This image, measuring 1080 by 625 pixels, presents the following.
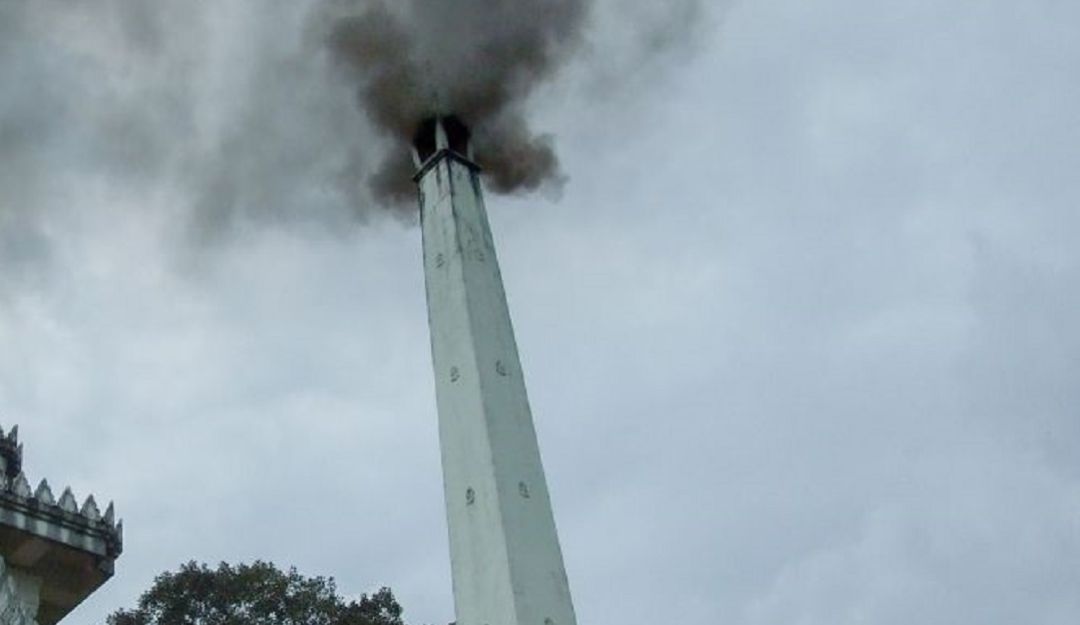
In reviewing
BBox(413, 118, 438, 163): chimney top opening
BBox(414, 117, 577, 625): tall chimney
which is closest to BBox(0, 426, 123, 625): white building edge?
BBox(414, 117, 577, 625): tall chimney

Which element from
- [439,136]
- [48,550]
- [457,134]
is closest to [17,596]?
[48,550]

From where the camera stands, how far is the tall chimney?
1666 centimetres

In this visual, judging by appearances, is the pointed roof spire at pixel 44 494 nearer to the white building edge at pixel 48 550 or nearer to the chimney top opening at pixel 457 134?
the white building edge at pixel 48 550

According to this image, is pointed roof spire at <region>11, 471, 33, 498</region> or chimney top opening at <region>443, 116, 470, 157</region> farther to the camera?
chimney top opening at <region>443, 116, 470, 157</region>

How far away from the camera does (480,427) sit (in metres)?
18.1

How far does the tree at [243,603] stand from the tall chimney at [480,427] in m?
16.1

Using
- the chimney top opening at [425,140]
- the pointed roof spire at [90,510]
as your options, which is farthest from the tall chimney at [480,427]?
the pointed roof spire at [90,510]

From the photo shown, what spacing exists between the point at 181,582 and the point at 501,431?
65.3ft

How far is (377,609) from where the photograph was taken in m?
34.7

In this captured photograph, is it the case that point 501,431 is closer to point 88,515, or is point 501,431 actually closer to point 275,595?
point 88,515

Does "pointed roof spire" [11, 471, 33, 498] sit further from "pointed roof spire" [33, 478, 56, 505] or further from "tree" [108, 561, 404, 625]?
"tree" [108, 561, 404, 625]

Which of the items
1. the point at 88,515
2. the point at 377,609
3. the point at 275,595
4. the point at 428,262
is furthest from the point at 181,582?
the point at 428,262

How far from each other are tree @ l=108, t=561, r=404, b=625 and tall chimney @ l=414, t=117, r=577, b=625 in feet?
52.9

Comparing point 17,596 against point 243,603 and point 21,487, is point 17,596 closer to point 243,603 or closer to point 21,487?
point 21,487
